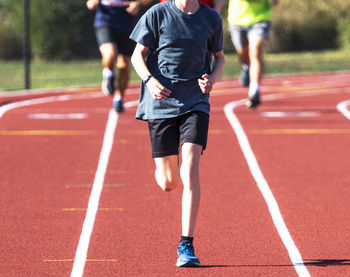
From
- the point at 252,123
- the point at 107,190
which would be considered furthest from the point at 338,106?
the point at 107,190

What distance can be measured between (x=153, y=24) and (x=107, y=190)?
231 cm

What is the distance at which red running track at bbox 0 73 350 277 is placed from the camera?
5347 millimetres

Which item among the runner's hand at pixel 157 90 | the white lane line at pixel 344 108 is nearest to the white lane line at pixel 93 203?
the runner's hand at pixel 157 90

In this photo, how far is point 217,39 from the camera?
5.59 metres

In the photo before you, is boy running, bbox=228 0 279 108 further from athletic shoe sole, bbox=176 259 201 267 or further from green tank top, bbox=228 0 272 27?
athletic shoe sole, bbox=176 259 201 267

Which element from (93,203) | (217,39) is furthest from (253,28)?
(217,39)

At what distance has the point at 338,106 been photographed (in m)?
13.7

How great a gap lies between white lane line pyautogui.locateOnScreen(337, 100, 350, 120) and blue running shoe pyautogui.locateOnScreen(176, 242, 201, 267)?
24.5 ft

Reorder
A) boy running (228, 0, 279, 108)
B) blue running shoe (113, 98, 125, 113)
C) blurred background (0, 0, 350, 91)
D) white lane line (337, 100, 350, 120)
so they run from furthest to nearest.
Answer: blurred background (0, 0, 350, 91)
white lane line (337, 100, 350, 120)
blue running shoe (113, 98, 125, 113)
boy running (228, 0, 279, 108)

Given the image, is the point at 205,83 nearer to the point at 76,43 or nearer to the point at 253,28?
the point at 253,28

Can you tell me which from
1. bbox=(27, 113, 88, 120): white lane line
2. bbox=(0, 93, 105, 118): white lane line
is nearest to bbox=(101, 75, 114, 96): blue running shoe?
bbox=(27, 113, 88, 120): white lane line

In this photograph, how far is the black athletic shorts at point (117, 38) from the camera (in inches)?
466

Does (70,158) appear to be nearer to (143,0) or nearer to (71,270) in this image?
(143,0)

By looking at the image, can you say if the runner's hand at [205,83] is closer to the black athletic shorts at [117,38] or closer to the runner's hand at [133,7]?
the runner's hand at [133,7]
